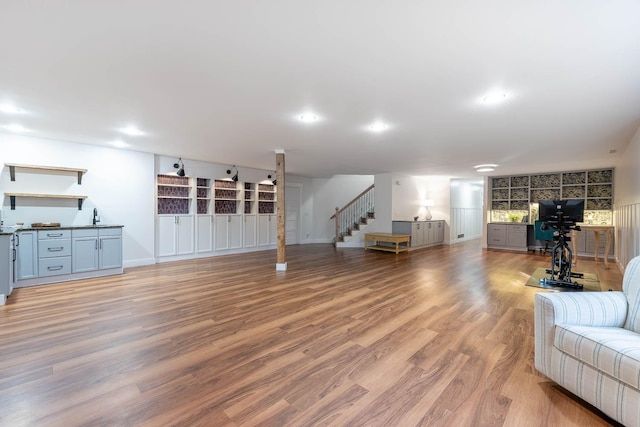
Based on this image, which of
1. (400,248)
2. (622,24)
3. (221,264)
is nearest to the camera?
(622,24)

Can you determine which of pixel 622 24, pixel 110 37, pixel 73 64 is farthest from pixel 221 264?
pixel 622 24

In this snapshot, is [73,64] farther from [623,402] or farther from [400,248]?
[400,248]

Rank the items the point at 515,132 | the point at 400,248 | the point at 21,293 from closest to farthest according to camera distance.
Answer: the point at 21,293, the point at 515,132, the point at 400,248

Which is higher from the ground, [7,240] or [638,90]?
[638,90]

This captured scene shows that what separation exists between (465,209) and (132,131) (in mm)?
11274

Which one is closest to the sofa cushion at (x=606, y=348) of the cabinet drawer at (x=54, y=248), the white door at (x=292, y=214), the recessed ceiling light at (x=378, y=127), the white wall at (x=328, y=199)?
the recessed ceiling light at (x=378, y=127)

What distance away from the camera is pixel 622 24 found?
1.83 meters

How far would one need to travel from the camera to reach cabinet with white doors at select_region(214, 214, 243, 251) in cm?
759

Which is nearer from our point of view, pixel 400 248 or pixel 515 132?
pixel 515 132

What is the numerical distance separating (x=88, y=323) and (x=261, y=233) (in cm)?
574

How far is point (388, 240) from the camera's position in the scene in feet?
26.9

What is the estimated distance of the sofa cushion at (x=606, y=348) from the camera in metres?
1.45

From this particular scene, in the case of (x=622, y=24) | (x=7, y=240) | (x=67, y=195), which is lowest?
(x=7, y=240)

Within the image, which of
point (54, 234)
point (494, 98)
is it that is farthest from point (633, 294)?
point (54, 234)
